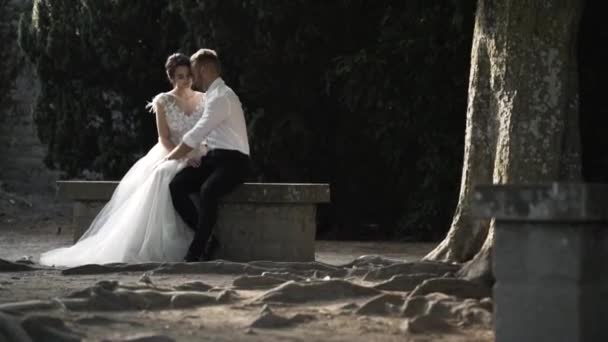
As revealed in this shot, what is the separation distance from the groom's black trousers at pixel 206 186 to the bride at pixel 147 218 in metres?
0.09

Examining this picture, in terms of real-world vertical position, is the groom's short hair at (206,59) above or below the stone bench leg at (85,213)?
above

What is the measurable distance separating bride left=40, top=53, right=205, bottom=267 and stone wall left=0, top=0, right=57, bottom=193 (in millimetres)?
7662

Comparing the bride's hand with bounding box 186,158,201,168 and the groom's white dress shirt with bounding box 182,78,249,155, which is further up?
the groom's white dress shirt with bounding box 182,78,249,155

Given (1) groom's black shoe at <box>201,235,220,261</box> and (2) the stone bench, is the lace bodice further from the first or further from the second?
(1) groom's black shoe at <box>201,235,220,261</box>

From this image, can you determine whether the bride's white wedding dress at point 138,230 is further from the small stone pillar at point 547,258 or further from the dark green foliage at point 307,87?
the small stone pillar at point 547,258

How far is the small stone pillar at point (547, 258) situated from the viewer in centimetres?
543

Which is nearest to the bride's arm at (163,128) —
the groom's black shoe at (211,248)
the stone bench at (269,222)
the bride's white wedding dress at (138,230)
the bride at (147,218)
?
the bride at (147,218)

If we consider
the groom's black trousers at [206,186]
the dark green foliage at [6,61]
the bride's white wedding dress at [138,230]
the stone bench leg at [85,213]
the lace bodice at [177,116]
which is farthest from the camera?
the dark green foliage at [6,61]

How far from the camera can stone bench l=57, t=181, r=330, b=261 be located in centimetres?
1041

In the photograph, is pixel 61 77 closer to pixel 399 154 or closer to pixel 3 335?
pixel 399 154

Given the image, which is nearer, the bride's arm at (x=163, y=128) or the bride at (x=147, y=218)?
the bride at (x=147, y=218)

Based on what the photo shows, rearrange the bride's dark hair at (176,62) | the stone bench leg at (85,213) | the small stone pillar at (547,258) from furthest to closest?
1. the stone bench leg at (85,213)
2. the bride's dark hair at (176,62)
3. the small stone pillar at (547,258)

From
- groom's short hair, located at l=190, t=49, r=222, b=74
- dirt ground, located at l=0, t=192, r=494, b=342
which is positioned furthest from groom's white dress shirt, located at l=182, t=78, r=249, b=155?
dirt ground, located at l=0, t=192, r=494, b=342

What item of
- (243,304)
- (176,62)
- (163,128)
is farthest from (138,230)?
(243,304)
